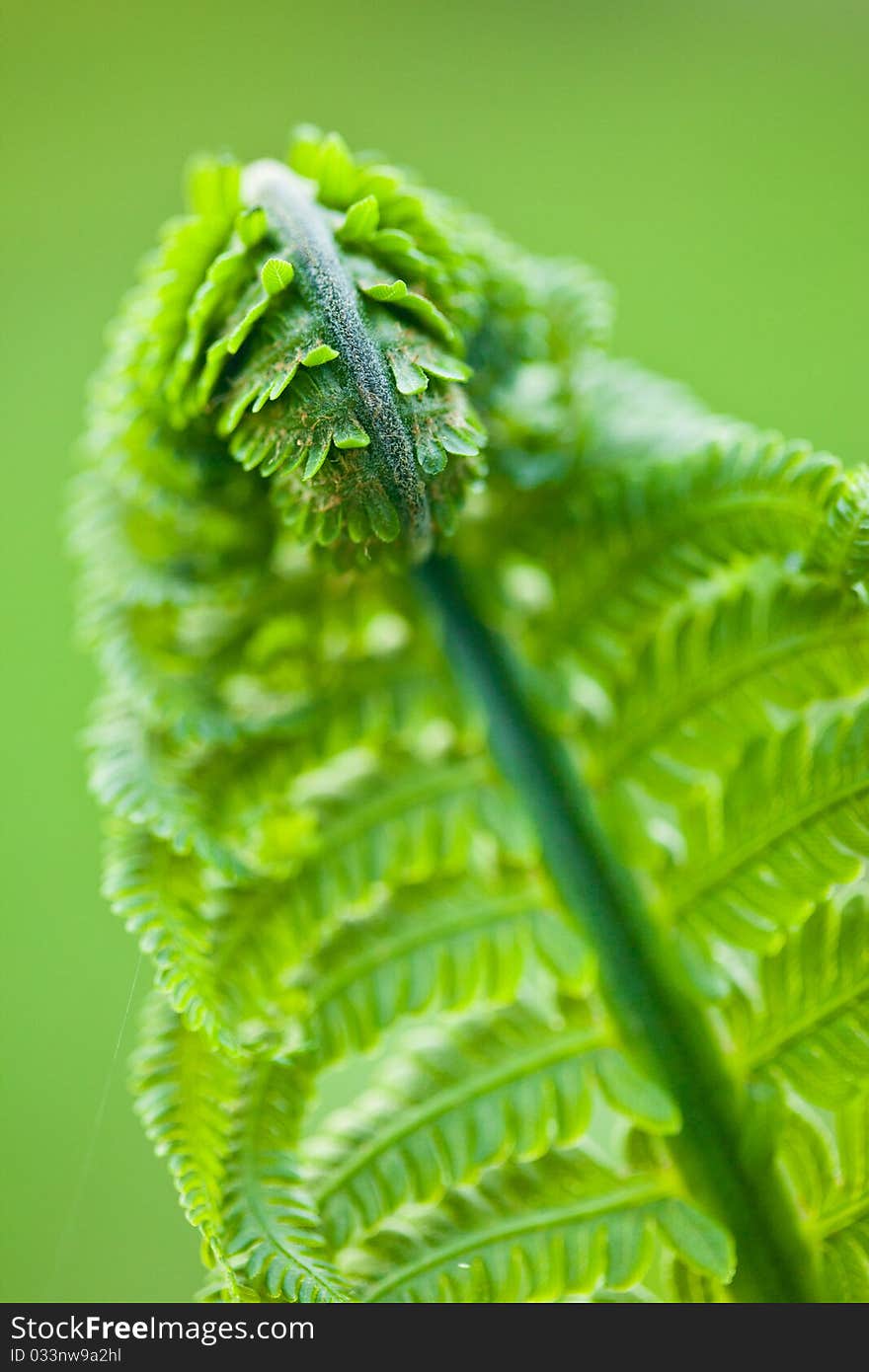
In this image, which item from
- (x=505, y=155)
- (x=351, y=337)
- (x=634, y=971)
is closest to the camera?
(x=351, y=337)

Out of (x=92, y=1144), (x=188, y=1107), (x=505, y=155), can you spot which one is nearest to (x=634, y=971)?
(x=188, y=1107)

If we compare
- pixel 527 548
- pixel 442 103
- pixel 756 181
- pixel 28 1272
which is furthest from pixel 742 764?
pixel 442 103

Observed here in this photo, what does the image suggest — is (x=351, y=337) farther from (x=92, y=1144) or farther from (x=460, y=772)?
(x=92, y=1144)

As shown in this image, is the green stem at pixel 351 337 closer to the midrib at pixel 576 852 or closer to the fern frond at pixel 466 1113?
the midrib at pixel 576 852

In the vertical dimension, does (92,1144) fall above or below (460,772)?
below

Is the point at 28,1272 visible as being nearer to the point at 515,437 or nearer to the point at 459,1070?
the point at 459,1070

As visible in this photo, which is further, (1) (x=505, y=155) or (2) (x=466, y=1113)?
(1) (x=505, y=155)

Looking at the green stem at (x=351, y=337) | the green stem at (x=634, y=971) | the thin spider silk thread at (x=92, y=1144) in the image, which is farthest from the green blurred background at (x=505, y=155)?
the green stem at (x=351, y=337)

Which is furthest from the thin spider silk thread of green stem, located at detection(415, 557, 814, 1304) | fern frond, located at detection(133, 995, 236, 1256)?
green stem, located at detection(415, 557, 814, 1304)
